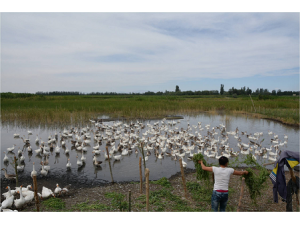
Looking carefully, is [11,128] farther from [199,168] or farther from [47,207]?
[199,168]

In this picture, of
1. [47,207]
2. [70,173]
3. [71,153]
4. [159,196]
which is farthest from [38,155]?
[159,196]

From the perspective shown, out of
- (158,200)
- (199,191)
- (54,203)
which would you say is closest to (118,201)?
(158,200)

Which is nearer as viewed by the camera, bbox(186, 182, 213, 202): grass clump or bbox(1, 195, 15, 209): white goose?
bbox(1, 195, 15, 209): white goose

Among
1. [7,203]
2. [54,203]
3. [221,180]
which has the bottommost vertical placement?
[54,203]

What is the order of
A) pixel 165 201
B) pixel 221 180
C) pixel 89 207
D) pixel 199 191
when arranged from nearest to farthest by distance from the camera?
pixel 221 180
pixel 89 207
pixel 165 201
pixel 199 191

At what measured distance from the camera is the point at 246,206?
21.2 feet

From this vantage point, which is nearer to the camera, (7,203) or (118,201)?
(7,203)

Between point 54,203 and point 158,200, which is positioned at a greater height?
point 158,200

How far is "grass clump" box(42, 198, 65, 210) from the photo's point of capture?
21.6 ft

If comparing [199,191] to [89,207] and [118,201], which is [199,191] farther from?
[89,207]

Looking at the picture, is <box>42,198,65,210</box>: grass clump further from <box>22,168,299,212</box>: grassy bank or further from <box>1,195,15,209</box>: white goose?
<box>1,195,15,209</box>: white goose

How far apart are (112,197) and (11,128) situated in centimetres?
1628

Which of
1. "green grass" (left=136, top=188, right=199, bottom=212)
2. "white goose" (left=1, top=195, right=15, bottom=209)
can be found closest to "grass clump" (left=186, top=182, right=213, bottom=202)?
"green grass" (left=136, top=188, right=199, bottom=212)

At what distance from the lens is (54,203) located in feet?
22.2
